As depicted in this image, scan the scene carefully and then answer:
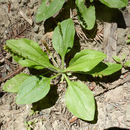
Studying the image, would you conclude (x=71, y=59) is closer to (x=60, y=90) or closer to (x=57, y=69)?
(x=57, y=69)

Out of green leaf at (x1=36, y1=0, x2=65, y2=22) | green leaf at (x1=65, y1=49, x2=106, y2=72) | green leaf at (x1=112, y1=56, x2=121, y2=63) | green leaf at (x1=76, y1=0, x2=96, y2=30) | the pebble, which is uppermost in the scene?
green leaf at (x1=36, y1=0, x2=65, y2=22)

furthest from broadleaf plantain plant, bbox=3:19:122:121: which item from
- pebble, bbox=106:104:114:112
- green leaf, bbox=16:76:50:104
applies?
pebble, bbox=106:104:114:112

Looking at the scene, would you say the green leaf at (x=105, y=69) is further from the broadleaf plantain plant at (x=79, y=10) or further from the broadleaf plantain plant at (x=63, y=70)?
the broadleaf plantain plant at (x=79, y=10)

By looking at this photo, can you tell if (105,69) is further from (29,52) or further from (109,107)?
(29,52)

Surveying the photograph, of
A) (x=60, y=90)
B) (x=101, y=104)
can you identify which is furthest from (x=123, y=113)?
(x=60, y=90)

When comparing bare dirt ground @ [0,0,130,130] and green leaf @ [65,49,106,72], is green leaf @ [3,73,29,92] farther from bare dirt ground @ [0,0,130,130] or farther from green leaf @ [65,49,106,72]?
green leaf @ [65,49,106,72]

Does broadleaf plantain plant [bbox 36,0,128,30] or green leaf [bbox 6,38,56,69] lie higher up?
broadleaf plantain plant [bbox 36,0,128,30]

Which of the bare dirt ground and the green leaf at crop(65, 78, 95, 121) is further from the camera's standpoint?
the bare dirt ground
